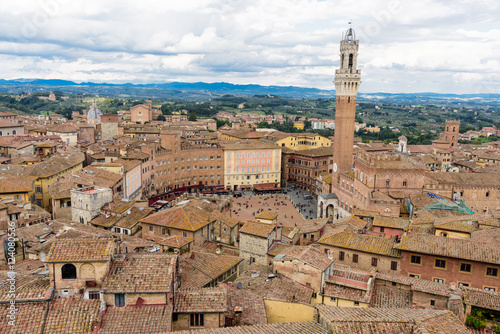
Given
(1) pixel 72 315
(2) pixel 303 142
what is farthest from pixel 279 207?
(1) pixel 72 315

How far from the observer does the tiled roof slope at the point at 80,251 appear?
52.3 feet

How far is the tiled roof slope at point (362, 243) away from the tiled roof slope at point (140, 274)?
1615 cm

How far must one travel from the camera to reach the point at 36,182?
54000 mm

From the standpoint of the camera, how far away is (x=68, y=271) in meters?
16.1

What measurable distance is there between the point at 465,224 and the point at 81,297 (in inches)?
1085

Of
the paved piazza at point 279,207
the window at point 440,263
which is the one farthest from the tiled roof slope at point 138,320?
the paved piazza at point 279,207

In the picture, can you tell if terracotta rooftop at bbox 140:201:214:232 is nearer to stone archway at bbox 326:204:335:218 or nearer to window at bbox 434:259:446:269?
window at bbox 434:259:446:269

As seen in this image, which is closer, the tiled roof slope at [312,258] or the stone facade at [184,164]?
the tiled roof slope at [312,258]

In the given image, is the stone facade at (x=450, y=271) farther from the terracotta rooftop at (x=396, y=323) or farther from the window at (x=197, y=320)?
the window at (x=197, y=320)

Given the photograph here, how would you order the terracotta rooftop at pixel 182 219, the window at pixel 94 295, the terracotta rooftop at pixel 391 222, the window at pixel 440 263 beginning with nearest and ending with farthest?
the window at pixel 94 295, the window at pixel 440 263, the terracotta rooftop at pixel 391 222, the terracotta rooftop at pixel 182 219

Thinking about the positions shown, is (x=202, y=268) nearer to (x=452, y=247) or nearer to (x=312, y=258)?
(x=312, y=258)

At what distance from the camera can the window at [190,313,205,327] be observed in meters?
16.8

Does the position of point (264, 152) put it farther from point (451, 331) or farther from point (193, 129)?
point (451, 331)

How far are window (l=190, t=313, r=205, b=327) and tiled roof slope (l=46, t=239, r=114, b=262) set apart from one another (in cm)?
425
